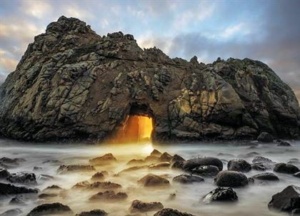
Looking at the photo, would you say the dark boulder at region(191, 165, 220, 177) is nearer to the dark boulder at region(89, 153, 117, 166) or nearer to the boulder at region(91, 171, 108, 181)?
the boulder at region(91, 171, 108, 181)

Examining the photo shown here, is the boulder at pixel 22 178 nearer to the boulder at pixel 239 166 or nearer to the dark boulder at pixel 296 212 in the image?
the boulder at pixel 239 166

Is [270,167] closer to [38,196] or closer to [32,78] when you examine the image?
[38,196]

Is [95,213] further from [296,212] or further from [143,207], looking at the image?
[296,212]

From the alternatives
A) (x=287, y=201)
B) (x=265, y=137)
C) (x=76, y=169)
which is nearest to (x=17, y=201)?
(x=76, y=169)

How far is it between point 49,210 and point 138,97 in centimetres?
1991

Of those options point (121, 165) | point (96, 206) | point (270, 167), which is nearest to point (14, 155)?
point (121, 165)

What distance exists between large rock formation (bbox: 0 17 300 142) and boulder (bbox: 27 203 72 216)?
1765 centimetres

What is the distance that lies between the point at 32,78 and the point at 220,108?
18229 mm

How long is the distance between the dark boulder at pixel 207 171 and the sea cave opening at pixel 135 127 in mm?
14178

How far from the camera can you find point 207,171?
13.3m

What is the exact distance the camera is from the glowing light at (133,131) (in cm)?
2761

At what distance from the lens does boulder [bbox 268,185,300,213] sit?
840 cm

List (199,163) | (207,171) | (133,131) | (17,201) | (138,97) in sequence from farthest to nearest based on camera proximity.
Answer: (133,131)
(138,97)
(199,163)
(207,171)
(17,201)

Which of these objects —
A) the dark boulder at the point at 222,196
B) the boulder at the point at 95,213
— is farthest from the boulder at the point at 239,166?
the boulder at the point at 95,213
